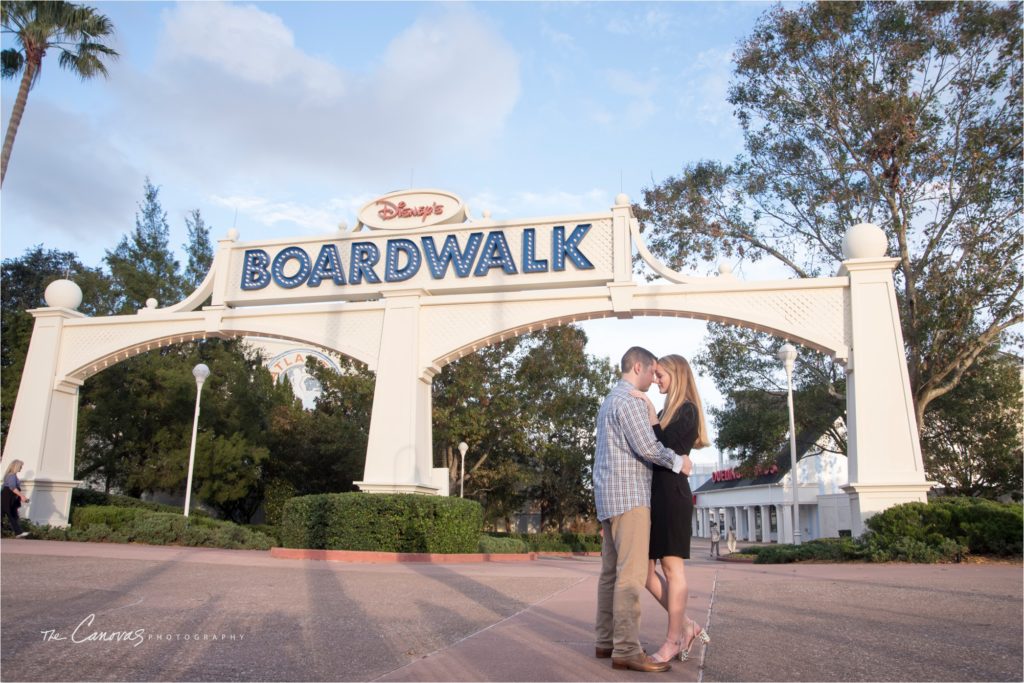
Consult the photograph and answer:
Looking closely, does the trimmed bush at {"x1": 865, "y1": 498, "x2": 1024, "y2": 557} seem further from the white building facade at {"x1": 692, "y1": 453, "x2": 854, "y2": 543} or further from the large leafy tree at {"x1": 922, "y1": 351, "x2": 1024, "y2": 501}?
the white building facade at {"x1": 692, "y1": 453, "x2": 854, "y2": 543}

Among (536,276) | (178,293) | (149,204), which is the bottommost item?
(536,276)

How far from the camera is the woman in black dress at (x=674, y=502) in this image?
379 centimetres

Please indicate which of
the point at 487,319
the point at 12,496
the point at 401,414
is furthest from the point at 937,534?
the point at 12,496

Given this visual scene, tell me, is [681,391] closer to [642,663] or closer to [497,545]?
[642,663]

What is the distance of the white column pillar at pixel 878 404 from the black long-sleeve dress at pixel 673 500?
891 centimetres

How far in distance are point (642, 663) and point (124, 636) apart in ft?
9.63

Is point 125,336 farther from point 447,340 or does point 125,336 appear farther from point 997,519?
point 997,519

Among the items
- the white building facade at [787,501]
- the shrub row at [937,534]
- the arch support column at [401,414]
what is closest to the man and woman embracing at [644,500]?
the shrub row at [937,534]

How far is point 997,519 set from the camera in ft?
32.9

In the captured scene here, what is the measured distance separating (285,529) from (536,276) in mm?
5973

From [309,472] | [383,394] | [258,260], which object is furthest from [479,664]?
[309,472]

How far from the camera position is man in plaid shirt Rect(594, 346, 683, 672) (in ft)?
11.9

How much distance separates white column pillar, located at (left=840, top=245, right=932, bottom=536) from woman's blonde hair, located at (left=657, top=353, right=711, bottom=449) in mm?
8774

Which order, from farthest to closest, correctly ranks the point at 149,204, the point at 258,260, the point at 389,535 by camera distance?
1. the point at 149,204
2. the point at 258,260
3. the point at 389,535
